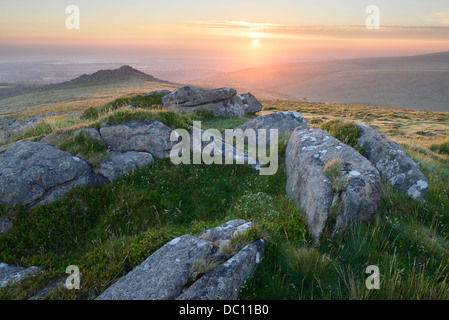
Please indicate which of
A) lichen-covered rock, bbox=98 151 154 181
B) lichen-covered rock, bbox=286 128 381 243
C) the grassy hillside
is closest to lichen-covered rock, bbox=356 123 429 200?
the grassy hillside

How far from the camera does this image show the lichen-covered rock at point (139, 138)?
9.30 meters

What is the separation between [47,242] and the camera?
6152 millimetres

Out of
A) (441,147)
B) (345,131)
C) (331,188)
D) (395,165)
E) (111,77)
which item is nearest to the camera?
(331,188)

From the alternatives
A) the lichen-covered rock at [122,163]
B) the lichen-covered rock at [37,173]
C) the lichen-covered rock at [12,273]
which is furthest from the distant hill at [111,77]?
the lichen-covered rock at [12,273]

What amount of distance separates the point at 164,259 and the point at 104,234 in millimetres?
2546

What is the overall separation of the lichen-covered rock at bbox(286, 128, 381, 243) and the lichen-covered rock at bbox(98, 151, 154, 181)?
467 cm

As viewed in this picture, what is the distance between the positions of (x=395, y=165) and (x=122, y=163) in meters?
8.32

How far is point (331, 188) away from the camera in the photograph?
238 inches

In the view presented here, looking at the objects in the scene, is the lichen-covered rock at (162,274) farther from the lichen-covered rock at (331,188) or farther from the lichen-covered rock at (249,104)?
the lichen-covered rock at (249,104)

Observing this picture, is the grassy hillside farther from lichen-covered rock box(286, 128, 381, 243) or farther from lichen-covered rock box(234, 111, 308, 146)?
lichen-covered rock box(234, 111, 308, 146)

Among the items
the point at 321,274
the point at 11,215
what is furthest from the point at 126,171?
the point at 321,274

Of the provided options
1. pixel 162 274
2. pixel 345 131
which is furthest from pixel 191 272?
pixel 345 131

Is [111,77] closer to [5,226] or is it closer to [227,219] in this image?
[5,226]
